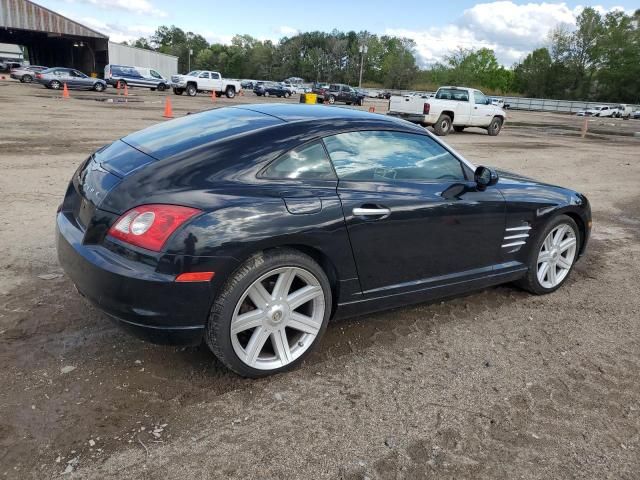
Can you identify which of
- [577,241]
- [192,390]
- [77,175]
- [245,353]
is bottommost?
[192,390]

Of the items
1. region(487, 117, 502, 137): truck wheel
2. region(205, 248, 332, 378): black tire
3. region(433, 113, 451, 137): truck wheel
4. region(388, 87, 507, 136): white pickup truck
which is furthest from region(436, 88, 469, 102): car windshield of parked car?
region(205, 248, 332, 378): black tire

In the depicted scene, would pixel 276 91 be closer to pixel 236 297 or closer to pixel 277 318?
pixel 277 318

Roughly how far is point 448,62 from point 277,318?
127225 mm

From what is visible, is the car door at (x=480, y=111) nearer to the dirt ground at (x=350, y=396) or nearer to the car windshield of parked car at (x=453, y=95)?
the car windshield of parked car at (x=453, y=95)

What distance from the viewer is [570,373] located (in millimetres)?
3412

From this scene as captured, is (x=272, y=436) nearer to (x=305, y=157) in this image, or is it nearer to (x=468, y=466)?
(x=468, y=466)

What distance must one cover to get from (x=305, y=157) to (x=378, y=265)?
845 millimetres

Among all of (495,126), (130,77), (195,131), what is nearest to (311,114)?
(195,131)

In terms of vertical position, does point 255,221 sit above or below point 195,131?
below

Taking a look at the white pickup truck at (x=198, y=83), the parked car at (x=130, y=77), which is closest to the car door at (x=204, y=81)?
the white pickup truck at (x=198, y=83)

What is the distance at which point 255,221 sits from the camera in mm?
2834

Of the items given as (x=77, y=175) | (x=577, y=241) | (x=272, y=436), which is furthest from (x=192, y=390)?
(x=577, y=241)

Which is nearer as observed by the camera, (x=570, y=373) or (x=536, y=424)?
(x=536, y=424)

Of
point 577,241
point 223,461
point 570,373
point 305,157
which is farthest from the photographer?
point 577,241
